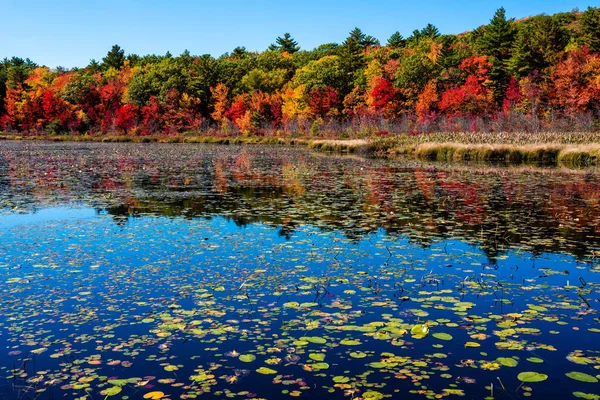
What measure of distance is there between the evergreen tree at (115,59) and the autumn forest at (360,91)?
15012mm

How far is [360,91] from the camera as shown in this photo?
8500 cm

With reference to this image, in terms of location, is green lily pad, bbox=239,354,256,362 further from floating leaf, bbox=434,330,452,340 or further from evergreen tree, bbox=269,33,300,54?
evergreen tree, bbox=269,33,300,54

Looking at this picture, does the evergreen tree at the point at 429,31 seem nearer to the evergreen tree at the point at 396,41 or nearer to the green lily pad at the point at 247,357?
the evergreen tree at the point at 396,41

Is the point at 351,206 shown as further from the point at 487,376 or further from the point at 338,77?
the point at 338,77

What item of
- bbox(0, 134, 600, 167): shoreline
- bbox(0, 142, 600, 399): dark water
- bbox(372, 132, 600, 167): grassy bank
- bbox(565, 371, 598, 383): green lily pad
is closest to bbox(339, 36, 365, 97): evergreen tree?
bbox(0, 134, 600, 167): shoreline

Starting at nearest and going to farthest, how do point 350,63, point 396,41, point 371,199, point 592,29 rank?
point 371,199 < point 592,29 < point 350,63 < point 396,41

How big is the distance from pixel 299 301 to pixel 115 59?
145 m

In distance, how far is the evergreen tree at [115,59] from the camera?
13962 centimetres

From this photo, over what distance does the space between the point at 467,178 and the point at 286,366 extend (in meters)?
20.4

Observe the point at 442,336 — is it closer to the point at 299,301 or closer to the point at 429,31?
the point at 299,301

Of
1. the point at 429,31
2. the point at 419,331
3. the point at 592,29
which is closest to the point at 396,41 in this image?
the point at 429,31

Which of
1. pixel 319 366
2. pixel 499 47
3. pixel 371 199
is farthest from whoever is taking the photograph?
pixel 499 47

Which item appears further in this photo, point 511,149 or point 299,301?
point 511,149

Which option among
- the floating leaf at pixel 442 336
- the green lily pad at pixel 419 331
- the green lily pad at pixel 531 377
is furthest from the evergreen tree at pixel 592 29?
the green lily pad at pixel 531 377
